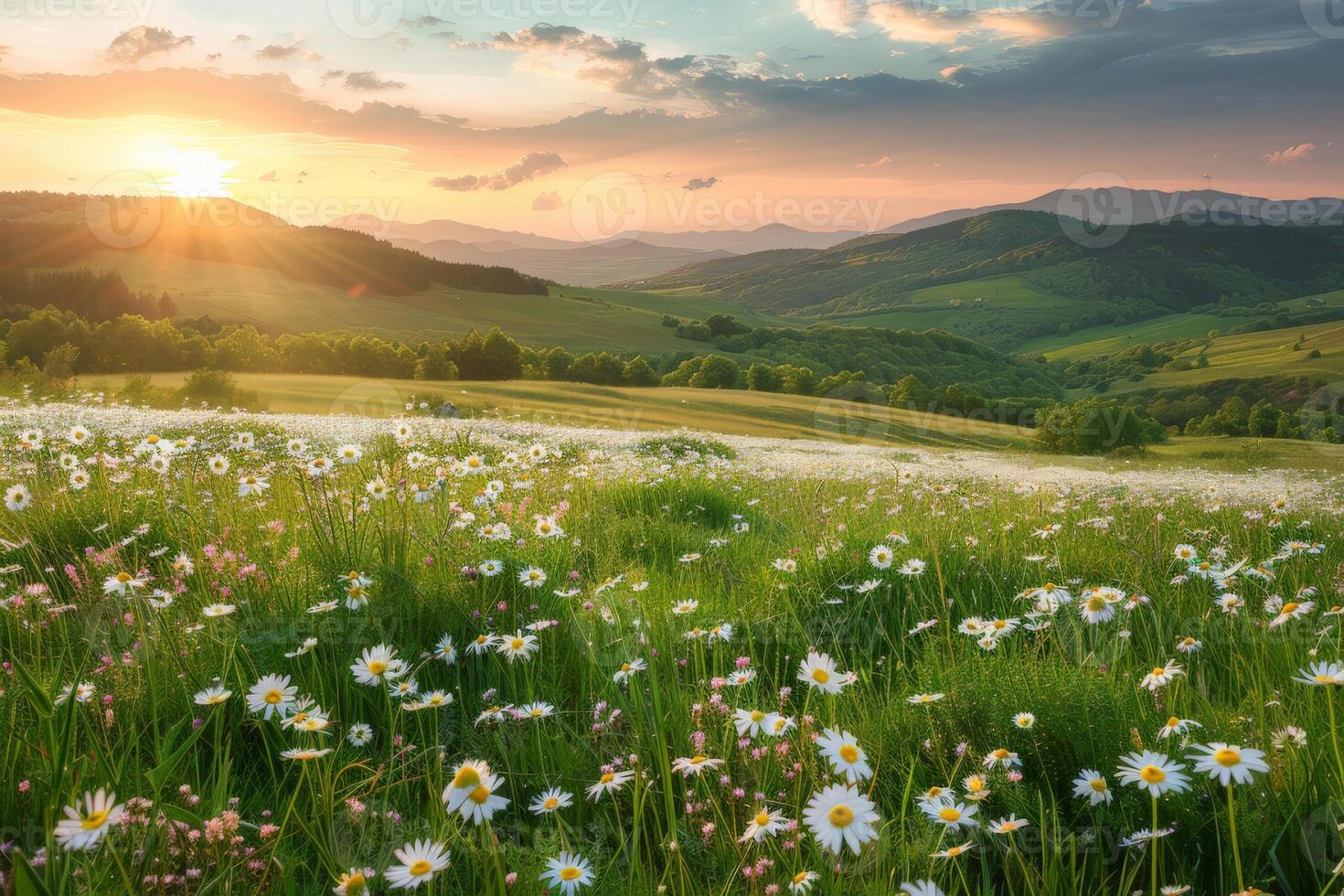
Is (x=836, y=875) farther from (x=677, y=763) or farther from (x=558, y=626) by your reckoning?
(x=558, y=626)

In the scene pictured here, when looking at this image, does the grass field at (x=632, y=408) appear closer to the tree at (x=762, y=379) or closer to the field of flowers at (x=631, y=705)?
the tree at (x=762, y=379)

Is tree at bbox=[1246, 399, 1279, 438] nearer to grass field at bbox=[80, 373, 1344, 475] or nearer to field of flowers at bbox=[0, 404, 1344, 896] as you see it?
grass field at bbox=[80, 373, 1344, 475]

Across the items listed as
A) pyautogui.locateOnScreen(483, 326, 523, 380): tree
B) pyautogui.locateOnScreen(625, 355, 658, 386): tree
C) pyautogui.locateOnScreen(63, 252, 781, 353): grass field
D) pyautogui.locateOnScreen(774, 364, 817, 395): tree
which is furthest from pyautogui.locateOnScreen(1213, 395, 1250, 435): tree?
pyautogui.locateOnScreen(63, 252, 781, 353): grass field

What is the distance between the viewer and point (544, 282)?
170 m

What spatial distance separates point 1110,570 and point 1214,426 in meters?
87.6

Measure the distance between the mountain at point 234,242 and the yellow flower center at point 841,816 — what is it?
143m

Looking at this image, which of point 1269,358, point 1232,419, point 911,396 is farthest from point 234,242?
point 1269,358

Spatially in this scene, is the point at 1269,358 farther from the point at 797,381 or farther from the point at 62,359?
the point at 62,359

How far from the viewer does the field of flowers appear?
1.81m

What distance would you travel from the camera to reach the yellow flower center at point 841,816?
1393mm

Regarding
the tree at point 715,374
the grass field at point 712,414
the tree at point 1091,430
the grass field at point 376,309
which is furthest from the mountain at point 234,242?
the tree at point 1091,430

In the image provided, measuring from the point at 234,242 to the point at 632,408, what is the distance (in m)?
133

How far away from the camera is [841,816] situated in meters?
1.40

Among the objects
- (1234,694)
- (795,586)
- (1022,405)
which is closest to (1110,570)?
(1234,694)
